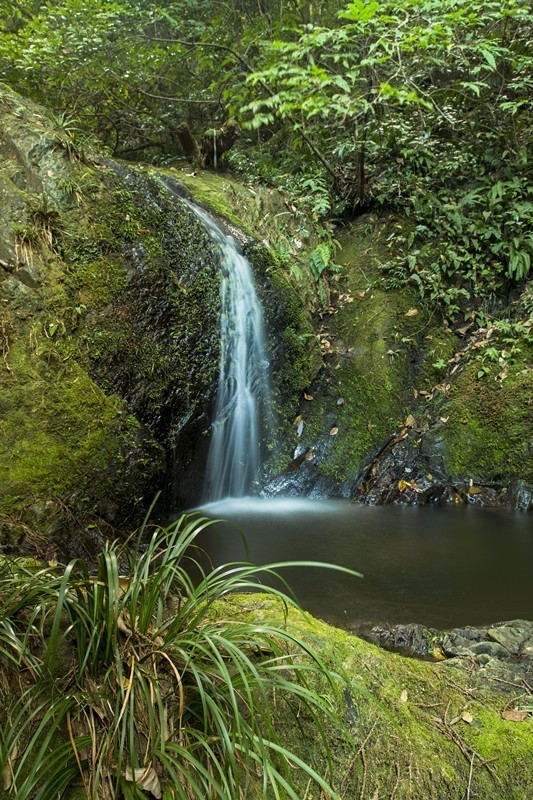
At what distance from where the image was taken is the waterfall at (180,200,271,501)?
18.8ft

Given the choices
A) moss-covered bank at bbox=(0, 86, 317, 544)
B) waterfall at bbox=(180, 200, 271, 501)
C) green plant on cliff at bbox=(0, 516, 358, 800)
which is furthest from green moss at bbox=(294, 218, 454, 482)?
green plant on cliff at bbox=(0, 516, 358, 800)

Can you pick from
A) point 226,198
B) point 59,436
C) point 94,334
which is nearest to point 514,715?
point 59,436

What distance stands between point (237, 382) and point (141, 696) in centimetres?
460

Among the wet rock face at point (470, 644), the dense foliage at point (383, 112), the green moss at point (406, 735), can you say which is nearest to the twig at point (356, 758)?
the green moss at point (406, 735)

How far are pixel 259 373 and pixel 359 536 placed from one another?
2323 millimetres

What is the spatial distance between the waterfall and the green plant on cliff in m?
3.97

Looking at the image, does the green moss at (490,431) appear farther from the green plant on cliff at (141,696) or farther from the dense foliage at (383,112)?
the green plant on cliff at (141,696)

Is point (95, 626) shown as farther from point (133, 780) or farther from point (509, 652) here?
point (509, 652)

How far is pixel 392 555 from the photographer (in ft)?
15.1

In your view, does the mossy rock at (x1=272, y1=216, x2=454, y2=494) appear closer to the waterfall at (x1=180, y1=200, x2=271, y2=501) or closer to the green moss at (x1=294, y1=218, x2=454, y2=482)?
the green moss at (x1=294, y1=218, x2=454, y2=482)

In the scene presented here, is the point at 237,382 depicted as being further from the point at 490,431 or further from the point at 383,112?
the point at 383,112

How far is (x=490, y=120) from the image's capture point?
25.1ft

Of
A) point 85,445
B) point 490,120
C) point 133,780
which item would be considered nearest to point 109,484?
point 85,445

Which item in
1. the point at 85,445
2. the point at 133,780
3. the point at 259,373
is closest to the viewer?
the point at 133,780
